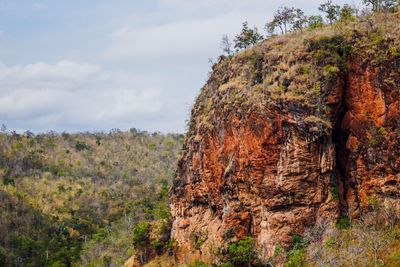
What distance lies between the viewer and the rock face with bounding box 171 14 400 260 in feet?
93.2

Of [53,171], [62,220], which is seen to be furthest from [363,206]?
[53,171]

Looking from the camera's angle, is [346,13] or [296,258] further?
[346,13]

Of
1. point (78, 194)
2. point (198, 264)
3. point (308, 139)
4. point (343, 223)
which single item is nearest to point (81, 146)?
point (78, 194)

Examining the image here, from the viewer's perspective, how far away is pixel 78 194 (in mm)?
76062

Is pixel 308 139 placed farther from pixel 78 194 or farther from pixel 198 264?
pixel 78 194

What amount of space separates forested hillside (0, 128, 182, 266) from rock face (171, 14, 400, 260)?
9.85m

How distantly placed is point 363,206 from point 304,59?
8727 millimetres

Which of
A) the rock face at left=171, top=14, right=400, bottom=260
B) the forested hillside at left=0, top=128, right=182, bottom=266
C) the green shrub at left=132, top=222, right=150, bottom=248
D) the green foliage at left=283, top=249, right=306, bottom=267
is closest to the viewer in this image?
the green foliage at left=283, top=249, right=306, bottom=267

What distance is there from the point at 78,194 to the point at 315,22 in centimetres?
5092

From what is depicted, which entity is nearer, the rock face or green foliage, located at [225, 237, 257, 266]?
the rock face

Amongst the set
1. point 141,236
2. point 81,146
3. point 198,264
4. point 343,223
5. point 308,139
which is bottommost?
point 198,264

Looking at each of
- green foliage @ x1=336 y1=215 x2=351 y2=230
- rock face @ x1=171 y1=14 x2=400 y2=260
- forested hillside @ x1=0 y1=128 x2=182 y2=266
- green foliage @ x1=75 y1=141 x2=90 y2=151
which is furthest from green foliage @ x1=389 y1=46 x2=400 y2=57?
green foliage @ x1=75 y1=141 x2=90 y2=151

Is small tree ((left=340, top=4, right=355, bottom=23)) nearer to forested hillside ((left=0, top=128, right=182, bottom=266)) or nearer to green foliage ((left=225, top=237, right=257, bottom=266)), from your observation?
green foliage ((left=225, top=237, right=257, bottom=266))

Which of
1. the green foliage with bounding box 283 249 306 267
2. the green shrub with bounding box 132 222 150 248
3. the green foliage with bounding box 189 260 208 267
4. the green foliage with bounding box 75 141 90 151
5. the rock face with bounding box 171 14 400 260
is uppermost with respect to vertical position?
the green foliage with bounding box 75 141 90 151
